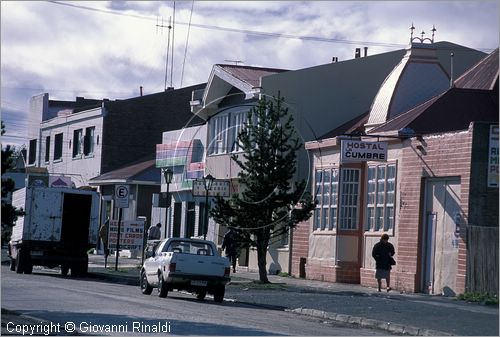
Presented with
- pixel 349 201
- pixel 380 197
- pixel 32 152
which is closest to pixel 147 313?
pixel 380 197

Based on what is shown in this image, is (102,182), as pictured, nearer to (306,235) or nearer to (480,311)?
(306,235)

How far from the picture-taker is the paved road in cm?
1808

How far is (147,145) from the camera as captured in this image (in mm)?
60719

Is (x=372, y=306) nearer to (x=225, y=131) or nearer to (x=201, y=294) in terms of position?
(x=201, y=294)

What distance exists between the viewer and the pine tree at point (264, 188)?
105 ft

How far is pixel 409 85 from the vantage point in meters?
33.8

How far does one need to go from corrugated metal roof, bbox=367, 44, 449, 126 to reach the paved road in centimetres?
981

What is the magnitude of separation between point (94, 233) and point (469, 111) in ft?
42.0

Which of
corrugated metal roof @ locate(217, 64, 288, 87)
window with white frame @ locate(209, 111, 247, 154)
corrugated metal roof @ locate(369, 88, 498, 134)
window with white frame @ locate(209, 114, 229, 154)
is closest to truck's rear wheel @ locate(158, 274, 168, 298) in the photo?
corrugated metal roof @ locate(369, 88, 498, 134)

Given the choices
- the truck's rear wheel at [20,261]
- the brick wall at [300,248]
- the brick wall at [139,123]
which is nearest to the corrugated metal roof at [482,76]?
the brick wall at [300,248]

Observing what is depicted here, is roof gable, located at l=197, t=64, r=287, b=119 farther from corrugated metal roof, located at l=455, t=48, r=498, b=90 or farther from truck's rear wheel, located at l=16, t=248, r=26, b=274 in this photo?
truck's rear wheel, located at l=16, t=248, r=26, b=274

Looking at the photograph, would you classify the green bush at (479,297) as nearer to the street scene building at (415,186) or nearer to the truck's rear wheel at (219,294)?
the street scene building at (415,186)

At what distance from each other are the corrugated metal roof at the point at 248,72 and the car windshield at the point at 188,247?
14.0 m

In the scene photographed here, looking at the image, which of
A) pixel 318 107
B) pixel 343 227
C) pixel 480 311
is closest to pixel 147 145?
pixel 318 107
